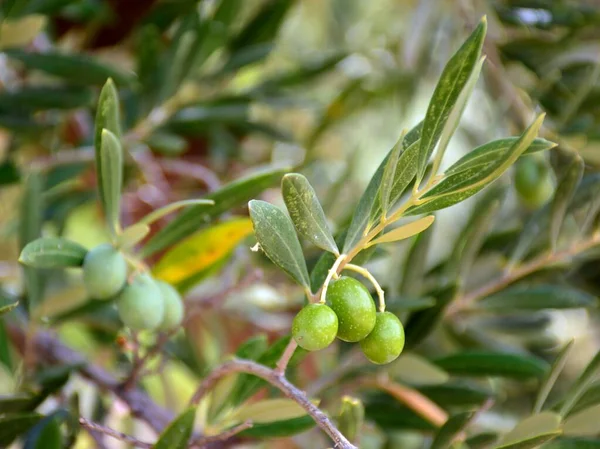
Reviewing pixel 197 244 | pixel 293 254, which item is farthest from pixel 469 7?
pixel 293 254

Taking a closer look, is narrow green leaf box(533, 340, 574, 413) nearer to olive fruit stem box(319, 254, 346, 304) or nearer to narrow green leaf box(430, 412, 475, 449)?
narrow green leaf box(430, 412, 475, 449)

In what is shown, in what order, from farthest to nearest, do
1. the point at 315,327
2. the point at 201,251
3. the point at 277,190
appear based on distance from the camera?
the point at 277,190
the point at 201,251
the point at 315,327

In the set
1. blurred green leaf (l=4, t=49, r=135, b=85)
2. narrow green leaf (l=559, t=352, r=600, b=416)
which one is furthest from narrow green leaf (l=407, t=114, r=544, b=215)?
blurred green leaf (l=4, t=49, r=135, b=85)

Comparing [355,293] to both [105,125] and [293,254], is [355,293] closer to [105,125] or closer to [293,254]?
[293,254]

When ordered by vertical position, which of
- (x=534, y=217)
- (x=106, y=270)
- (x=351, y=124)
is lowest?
(x=351, y=124)

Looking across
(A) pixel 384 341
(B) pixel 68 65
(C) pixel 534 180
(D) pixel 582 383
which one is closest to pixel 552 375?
(D) pixel 582 383

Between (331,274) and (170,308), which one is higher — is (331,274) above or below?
above

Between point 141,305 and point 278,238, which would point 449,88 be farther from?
point 141,305
